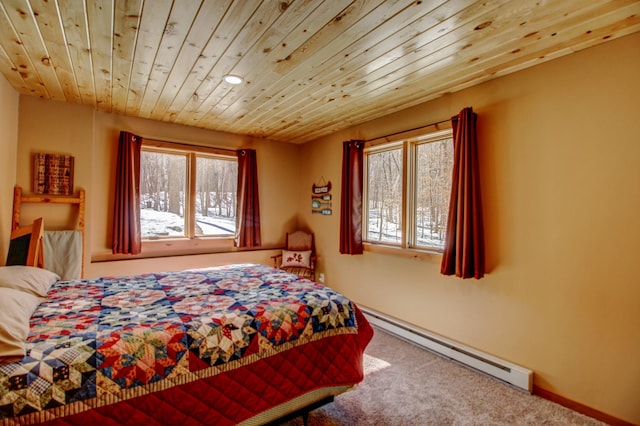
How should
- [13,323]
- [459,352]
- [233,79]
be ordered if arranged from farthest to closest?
[459,352] < [233,79] < [13,323]

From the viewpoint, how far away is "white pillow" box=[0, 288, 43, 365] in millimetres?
1216

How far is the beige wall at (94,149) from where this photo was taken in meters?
3.22

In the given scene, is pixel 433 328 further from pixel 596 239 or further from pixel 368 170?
pixel 368 170

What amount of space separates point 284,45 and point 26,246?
8.99ft

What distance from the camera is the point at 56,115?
10.9 feet

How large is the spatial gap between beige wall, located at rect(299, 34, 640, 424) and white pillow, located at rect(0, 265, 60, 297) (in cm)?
314

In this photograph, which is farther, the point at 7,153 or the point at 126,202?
the point at 126,202

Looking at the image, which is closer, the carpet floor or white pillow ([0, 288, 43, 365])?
white pillow ([0, 288, 43, 365])

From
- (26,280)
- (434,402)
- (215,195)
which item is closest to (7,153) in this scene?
(26,280)

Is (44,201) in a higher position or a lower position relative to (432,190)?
lower

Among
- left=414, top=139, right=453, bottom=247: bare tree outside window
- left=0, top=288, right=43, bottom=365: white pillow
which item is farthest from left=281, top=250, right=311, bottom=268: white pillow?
left=0, top=288, right=43, bottom=365: white pillow

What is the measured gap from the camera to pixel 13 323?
135 cm

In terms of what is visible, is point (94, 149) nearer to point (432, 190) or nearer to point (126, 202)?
point (126, 202)

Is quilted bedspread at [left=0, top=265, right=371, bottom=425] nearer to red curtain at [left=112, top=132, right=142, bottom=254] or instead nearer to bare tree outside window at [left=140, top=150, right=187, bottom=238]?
red curtain at [left=112, top=132, right=142, bottom=254]
